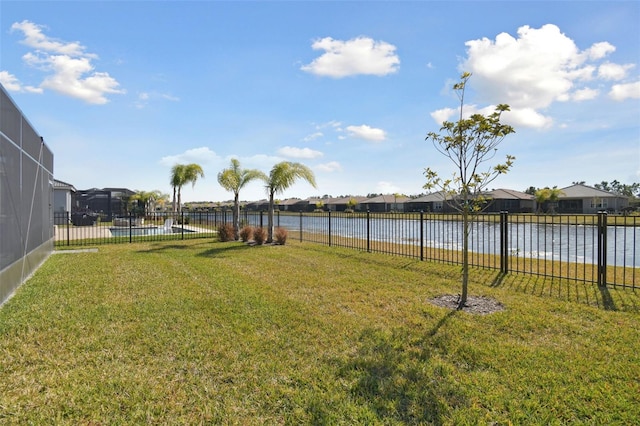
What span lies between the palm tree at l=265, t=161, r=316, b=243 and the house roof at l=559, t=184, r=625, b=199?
4919 centimetres

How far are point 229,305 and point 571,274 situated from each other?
7.45 m

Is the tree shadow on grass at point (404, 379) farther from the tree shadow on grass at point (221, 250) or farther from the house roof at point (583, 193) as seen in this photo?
the house roof at point (583, 193)

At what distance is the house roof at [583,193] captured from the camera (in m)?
48.9

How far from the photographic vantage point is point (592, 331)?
4.32 metres

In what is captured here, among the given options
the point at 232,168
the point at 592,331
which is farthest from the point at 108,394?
the point at 232,168

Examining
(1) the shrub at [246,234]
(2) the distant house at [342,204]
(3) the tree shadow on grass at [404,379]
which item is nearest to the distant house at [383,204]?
(2) the distant house at [342,204]

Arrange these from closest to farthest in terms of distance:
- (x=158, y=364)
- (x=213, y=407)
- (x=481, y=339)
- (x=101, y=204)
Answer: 1. (x=213, y=407)
2. (x=158, y=364)
3. (x=481, y=339)
4. (x=101, y=204)

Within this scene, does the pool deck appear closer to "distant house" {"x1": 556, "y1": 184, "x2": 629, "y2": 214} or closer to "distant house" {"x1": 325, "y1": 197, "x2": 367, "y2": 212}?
"distant house" {"x1": 556, "y1": 184, "x2": 629, "y2": 214}

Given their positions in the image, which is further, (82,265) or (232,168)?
(232,168)

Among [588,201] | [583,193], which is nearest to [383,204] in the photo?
[583,193]

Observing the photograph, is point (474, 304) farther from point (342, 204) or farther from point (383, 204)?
point (342, 204)

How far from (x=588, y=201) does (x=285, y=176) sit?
173ft

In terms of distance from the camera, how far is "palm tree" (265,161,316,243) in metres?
14.9

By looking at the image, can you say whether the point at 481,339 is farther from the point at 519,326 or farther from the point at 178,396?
the point at 178,396
